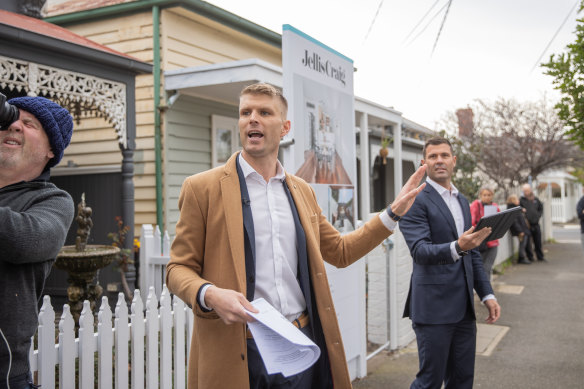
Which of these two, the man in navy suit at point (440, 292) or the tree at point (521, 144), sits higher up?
the tree at point (521, 144)

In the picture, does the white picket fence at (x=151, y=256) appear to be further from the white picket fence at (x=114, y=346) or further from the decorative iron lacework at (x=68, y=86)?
the white picket fence at (x=114, y=346)

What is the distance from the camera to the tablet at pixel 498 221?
312 cm

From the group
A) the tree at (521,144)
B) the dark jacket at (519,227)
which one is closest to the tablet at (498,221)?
the dark jacket at (519,227)

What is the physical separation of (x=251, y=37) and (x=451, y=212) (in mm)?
8088

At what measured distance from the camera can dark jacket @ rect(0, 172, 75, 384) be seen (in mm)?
1766

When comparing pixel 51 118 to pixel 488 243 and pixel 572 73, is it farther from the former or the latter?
pixel 488 243

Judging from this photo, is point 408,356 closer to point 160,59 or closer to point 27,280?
point 27,280

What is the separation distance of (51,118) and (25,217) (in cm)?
46

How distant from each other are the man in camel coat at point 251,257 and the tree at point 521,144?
17.3 metres

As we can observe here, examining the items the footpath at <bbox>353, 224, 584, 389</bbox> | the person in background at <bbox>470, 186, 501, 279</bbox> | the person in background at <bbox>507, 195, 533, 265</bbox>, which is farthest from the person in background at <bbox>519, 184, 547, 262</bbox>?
the person in background at <bbox>470, 186, 501, 279</bbox>

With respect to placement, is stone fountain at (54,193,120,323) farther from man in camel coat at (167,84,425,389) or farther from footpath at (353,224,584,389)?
man in camel coat at (167,84,425,389)

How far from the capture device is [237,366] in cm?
218

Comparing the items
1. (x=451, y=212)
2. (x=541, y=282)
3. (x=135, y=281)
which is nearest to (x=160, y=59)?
(x=135, y=281)

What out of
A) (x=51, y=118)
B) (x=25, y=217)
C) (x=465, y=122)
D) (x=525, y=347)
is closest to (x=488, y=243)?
(x=525, y=347)
